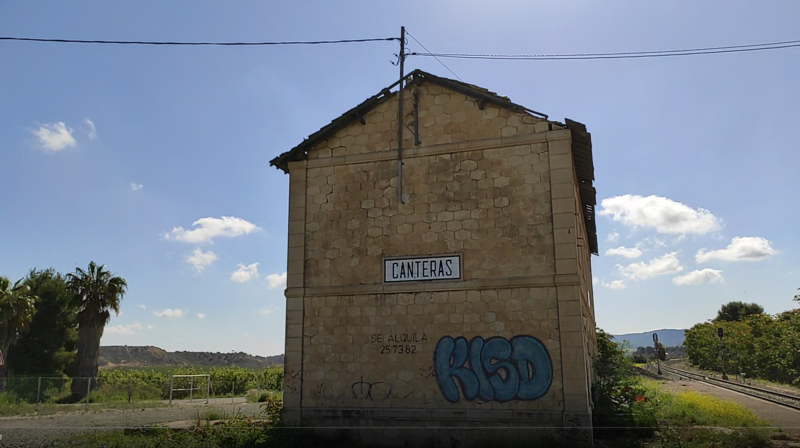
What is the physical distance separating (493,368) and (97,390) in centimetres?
2363

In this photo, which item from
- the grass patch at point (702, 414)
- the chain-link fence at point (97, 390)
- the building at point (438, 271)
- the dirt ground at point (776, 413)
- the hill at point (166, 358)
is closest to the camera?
the building at point (438, 271)

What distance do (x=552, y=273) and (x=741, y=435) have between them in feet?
16.3

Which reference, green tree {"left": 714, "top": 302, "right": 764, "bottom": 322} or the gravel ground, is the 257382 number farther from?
green tree {"left": 714, "top": 302, "right": 764, "bottom": 322}

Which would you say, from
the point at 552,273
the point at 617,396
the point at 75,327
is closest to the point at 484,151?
the point at 552,273

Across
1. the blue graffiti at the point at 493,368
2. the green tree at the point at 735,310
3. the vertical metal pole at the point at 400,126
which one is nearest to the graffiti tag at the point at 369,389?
the blue graffiti at the point at 493,368

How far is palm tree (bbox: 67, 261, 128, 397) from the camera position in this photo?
30.7 metres

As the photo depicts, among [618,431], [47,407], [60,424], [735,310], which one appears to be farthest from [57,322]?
[735,310]

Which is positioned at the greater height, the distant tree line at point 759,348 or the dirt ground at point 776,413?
the distant tree line at point 759,348

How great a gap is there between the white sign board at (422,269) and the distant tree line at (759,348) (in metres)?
22.9

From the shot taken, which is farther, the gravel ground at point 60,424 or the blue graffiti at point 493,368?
the gravel ground at point 60,424

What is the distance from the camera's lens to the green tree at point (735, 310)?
76500 mm

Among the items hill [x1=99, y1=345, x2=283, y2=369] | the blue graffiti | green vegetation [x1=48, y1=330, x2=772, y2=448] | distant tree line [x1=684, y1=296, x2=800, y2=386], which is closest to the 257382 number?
the blue graffiti

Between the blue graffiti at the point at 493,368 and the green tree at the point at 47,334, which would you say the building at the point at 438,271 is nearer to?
the blue graffiti at the point at 493,368

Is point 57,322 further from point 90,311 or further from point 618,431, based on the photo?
point 618,431
